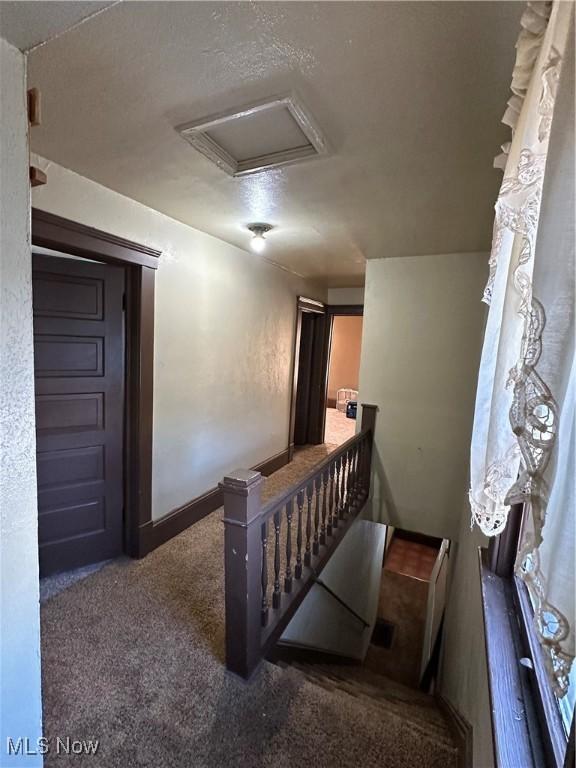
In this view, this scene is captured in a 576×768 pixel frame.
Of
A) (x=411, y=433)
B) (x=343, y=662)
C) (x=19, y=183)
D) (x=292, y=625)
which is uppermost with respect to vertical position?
(x=19, y=183)

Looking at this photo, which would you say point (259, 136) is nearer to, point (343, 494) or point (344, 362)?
point (343, 494)

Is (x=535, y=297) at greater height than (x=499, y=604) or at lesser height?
greater

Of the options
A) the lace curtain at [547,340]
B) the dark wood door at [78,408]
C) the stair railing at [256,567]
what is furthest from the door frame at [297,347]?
the lace curtain at [547,340]

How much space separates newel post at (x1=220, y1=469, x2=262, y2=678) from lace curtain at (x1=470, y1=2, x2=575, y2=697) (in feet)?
3.68

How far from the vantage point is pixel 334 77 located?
3.49 feet

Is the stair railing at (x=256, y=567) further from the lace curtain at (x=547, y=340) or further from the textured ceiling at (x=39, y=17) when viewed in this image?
the textured ceiling at (x=39, y=17)

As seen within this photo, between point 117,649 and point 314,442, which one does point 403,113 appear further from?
point 314,442

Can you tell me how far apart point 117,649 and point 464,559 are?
228cm

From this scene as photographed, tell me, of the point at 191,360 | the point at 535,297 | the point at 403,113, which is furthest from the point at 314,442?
the point at 535,297

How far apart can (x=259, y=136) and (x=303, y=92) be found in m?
0.32

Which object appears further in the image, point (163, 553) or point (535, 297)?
point (163, 553)

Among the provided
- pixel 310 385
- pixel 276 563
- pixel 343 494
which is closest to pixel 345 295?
pixel 310 385

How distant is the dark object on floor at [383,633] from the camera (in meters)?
4.56

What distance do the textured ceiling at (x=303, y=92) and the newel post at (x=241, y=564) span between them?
4.71 ft
